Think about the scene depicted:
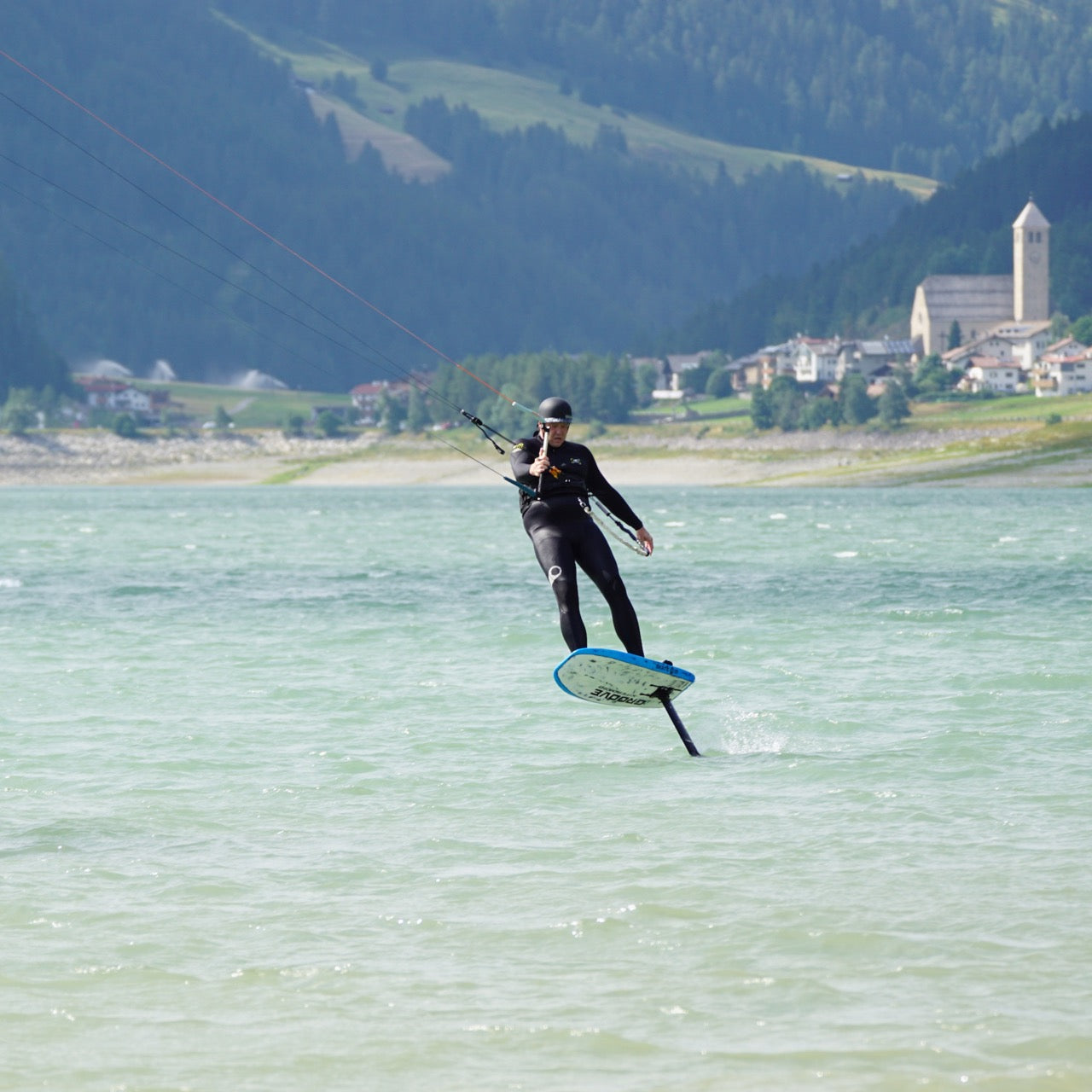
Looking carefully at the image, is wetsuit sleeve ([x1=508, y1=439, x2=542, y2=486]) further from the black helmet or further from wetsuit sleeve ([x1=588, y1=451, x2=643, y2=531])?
wetsuit sleeve ([x1=588, y1=451, x2=643, y2=531])

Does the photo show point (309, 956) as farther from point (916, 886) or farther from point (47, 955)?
point (916, 886)

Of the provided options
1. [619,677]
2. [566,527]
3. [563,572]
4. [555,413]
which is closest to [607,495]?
[566,527]

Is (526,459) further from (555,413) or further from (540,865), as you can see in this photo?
(540,865)

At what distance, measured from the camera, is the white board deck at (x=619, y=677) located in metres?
17.7

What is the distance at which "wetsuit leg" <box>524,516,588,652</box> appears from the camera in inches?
721

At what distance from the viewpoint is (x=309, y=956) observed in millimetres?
11961

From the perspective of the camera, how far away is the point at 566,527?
1856cm

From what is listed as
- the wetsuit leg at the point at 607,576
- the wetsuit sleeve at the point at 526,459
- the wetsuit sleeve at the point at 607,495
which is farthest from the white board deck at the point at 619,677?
the wetsuit sleeve at the point at 526,459

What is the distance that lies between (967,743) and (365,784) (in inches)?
263

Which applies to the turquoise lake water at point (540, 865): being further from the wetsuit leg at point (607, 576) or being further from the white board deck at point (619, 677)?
the wetsuit leg at point (607, 576)

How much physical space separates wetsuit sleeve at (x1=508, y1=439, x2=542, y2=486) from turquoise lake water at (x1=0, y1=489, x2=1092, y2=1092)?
119 inches

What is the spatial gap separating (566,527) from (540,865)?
16.6 feet

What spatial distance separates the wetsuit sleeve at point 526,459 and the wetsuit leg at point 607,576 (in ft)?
2.51

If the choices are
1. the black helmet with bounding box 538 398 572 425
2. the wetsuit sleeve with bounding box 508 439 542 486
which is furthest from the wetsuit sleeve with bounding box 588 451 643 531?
the black helmet with bounding box 538 398 572 425
